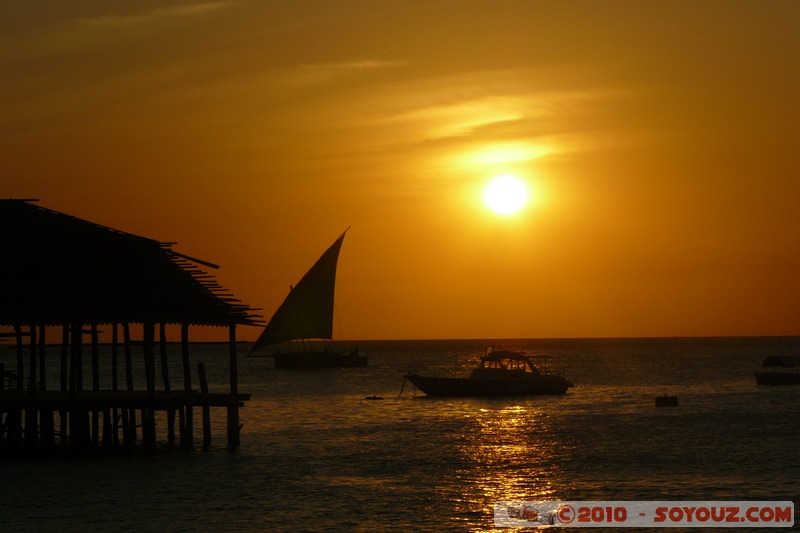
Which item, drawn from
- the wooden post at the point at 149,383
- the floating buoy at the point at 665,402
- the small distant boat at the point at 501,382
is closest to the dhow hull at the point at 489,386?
the small distant boat at the point at 501,382

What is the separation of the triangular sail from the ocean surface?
42209mm

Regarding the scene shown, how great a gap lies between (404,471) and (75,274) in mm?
11195

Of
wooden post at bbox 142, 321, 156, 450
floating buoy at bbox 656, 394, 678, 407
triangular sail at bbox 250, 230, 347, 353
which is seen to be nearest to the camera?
wooden post at bbox 142, 321, 156, 450

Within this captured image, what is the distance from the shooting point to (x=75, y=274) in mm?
32344

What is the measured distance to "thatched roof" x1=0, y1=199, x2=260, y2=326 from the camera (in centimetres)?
3195

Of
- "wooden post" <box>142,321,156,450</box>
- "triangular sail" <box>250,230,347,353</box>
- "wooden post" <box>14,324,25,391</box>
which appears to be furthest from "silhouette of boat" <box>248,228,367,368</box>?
"wooden post" <box>142,321,156,450</box>

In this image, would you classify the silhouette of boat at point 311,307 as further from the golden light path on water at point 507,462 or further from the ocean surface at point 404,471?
the golden light path on water at point 507,462

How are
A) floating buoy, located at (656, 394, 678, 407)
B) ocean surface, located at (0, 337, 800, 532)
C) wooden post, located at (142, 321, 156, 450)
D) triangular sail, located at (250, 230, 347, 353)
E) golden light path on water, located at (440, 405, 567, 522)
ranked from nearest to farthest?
ocean surface, located at (0, 337, 800, 532)
golden light path on water, located at (440, 405, 567, 522)
wooden post, located at (142, 321, 156, 450)
floating buoy, located at (656, 394, 678, 407)
triangular sail, located at (250, 230, 347, 353)

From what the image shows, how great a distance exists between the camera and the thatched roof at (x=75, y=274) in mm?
31953

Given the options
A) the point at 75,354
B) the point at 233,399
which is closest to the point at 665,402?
the point at 233,399

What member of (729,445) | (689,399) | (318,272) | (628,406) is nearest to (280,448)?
(729,445)

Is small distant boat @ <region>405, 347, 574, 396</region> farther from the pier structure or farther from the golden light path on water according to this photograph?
the pier structure

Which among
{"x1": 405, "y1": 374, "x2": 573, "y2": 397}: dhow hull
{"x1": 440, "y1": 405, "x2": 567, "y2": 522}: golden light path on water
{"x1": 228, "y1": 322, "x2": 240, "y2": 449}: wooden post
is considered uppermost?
{"x1": 228, "y1": 322, "x2": 240, "y2": 449}: wooden post

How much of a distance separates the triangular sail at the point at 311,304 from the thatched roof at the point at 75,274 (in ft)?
231
